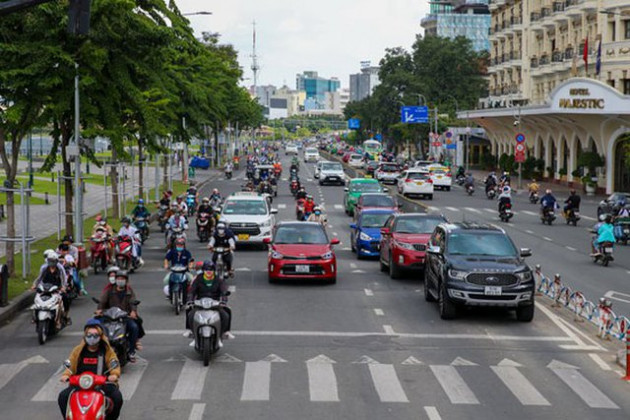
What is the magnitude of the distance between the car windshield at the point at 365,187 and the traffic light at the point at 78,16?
37764 mm

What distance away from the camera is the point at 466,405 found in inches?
502

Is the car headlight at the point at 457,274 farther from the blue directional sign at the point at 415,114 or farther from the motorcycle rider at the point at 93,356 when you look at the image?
the blue directional sign at the point at 415,114

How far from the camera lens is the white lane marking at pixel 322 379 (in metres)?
13.2

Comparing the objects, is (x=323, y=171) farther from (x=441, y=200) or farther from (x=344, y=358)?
(x=344, y=358)

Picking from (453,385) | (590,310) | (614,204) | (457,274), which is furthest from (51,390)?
(614,204)

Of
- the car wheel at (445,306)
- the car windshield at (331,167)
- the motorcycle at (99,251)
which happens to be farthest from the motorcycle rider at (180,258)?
the car windshield at (331,167)

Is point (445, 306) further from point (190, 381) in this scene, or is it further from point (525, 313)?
point (190, 381)

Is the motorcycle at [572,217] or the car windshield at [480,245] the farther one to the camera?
the motorcycle at [572,217]

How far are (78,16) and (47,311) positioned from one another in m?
6.89

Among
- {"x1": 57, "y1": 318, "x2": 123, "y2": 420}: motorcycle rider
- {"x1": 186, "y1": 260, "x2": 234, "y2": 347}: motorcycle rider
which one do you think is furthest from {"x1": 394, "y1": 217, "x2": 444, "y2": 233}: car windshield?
{"x1": 57, "y1": 318, "x2": 123, "y2": 420}: motorcycle rider

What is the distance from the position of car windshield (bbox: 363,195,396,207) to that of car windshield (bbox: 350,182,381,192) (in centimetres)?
1017

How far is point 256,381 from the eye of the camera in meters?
13.9

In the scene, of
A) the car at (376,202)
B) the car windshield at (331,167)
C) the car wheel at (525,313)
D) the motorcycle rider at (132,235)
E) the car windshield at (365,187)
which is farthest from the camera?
the car windshield at (331,167)

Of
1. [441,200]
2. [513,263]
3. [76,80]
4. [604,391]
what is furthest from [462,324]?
[441,200]
